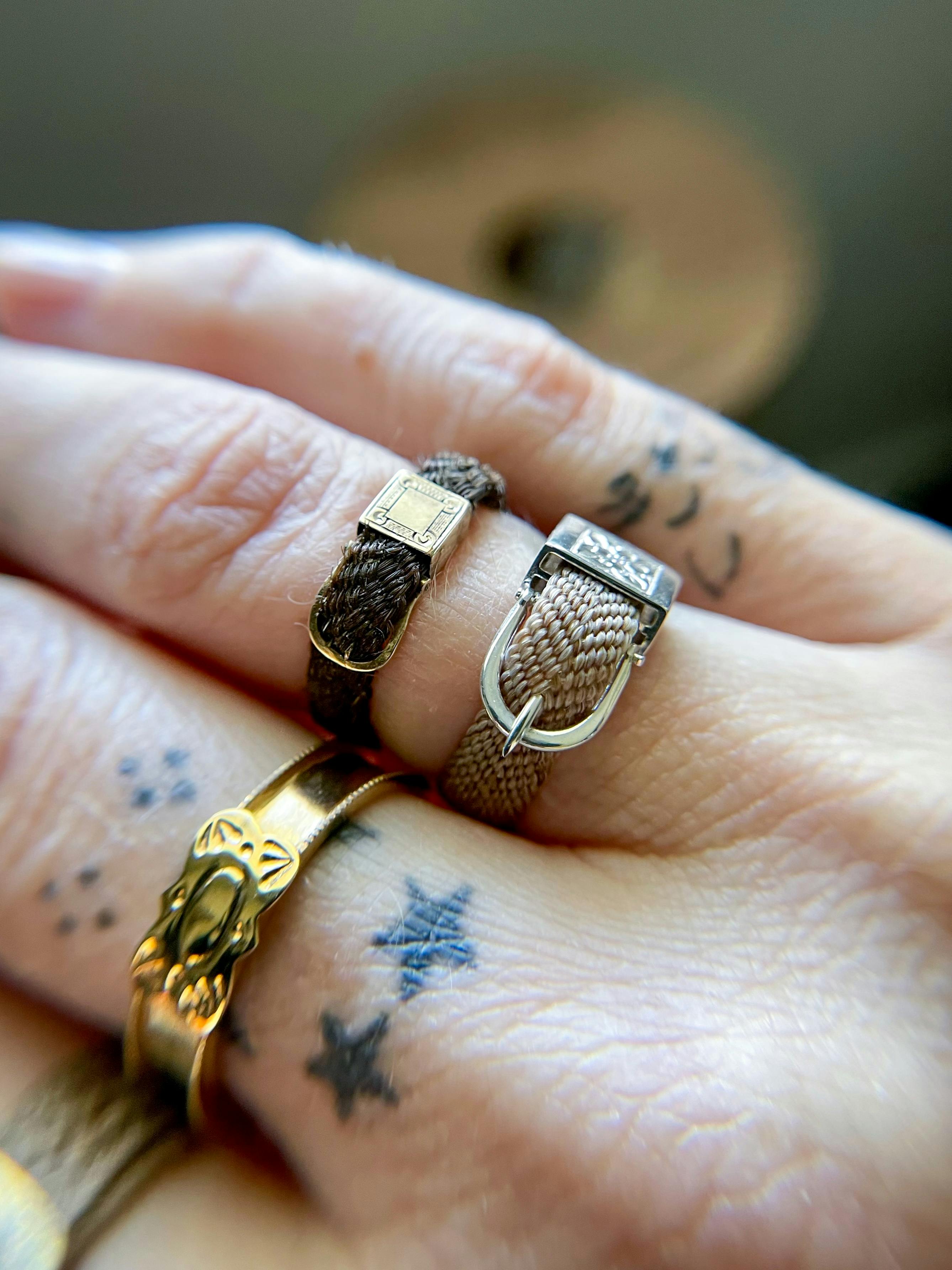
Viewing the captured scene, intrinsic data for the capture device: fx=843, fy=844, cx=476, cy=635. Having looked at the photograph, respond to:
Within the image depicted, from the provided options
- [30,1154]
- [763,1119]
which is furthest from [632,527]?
[30,1154]

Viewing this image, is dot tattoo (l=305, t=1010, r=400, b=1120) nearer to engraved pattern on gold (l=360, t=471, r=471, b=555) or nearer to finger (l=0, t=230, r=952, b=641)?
engraved pattern on gold (l=360, t=471, r=471, b=555)

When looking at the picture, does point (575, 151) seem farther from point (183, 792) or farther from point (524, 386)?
point (183, 792)

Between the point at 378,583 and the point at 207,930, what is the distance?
10.1 inches

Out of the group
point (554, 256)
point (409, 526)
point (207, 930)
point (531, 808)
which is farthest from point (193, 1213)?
point (554, 256)

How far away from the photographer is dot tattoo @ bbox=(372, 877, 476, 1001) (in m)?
0.55

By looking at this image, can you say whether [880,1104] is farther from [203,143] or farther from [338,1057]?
[203,143]

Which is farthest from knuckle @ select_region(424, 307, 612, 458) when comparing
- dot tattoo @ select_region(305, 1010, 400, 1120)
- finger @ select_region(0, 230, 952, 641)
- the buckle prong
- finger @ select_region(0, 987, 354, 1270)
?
finger @ select_region(0, 987, 354, 1270)

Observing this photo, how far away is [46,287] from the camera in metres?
0.85

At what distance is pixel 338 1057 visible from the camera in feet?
1.76

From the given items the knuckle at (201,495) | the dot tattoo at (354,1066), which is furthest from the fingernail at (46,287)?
the dot tattoo at (354,1066)

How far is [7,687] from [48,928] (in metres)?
0.18

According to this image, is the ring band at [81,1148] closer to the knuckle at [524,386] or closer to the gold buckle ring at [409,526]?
the gold buckle ring at [409,526]

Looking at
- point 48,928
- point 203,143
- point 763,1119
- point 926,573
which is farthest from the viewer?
point 203,143

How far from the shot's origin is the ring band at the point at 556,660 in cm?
57
